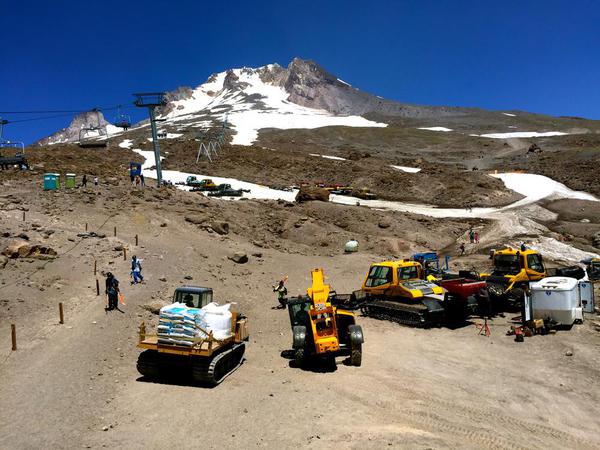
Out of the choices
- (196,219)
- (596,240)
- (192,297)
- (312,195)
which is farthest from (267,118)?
(192,297)

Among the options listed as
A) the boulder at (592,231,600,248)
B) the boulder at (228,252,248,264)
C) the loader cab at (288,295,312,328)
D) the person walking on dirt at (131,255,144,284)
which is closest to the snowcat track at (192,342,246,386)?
the loader cab at (288,295,312,328)

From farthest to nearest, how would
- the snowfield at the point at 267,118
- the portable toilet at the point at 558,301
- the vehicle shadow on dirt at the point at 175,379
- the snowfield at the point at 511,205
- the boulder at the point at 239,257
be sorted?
the snowfield at the point at 267,118, the snowfield at the point at 511,205, the boulder at the point at 239,257, the portable toilet at the point at 558,301, the vehicle shadow on dirt at the point at 175,379

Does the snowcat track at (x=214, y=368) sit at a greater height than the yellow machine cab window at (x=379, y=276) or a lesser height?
lesser

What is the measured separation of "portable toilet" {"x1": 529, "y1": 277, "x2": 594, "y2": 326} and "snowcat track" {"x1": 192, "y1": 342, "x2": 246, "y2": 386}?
1055 centimetres

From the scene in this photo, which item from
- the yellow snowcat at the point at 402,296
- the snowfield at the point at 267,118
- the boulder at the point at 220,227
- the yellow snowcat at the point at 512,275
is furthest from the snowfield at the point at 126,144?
the yellow snowcat at the point at 512,275

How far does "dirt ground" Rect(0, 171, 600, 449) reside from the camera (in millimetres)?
8594

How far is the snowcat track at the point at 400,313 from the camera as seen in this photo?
54.7 ft

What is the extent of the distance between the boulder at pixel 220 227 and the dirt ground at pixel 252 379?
5329 millimetres

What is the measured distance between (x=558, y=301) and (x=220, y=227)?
21527mm

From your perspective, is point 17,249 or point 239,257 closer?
point 17,249

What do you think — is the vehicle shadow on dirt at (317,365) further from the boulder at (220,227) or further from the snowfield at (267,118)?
the snowfield at (267,118)

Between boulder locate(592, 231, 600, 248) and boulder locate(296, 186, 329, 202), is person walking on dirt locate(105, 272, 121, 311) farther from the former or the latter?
boulder locate(592, 231, 600, 248)

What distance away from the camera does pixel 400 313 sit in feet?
57.0

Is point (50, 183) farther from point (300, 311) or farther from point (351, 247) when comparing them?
point (300, 311)
